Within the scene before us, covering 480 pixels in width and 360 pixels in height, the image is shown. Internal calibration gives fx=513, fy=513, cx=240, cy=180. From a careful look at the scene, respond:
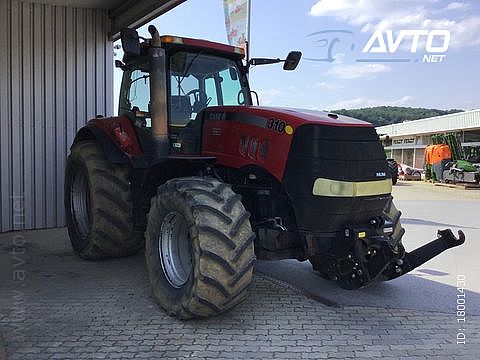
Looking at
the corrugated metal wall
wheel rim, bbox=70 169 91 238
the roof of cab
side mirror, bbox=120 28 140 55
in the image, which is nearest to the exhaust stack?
the roof of cab

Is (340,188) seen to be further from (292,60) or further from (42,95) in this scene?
(42,95)

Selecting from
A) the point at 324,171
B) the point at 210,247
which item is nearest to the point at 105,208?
the point at 210,247

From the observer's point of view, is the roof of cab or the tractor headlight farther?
the roof of cab

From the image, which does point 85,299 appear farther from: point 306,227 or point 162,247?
point 306,227

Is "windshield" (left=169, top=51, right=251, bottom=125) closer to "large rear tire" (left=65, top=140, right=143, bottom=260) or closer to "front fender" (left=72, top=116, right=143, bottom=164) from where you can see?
"front fender" (left=72, top=116, right=143, bottom=164)

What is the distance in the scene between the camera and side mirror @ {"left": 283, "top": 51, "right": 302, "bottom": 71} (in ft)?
18.3

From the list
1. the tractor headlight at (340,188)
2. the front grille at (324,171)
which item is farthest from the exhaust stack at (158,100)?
the tractor headlight at (340,188)

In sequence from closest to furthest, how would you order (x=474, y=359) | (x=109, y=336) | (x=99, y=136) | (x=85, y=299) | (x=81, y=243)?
(x=474, y=359) < (x=109, y=336) < (x=85, y=299) < (x=99, y=136) < (x=81, y=243)

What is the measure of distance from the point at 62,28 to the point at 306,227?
20.3ft

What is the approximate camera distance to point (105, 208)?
584cm

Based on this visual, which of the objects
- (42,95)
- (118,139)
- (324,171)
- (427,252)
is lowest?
(427,252)

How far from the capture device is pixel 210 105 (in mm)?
5375

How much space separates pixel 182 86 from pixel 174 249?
1697mm

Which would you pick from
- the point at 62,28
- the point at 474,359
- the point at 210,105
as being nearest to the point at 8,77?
the point at 62,28
